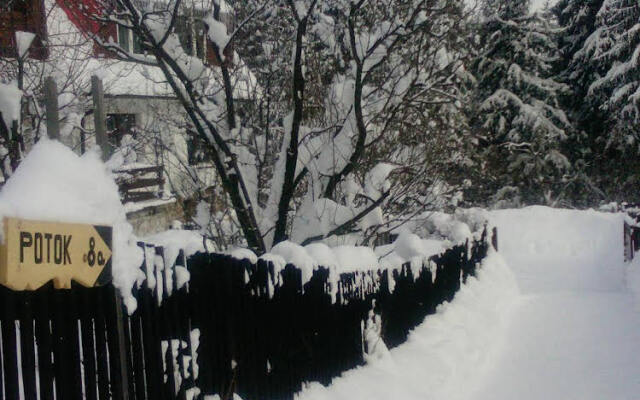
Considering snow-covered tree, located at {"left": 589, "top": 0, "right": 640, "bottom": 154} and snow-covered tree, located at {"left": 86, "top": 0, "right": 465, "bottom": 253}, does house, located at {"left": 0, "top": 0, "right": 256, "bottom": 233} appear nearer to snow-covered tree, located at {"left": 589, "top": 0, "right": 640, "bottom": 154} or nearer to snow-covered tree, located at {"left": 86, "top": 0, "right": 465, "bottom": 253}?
snow-covered tree, located at {"left": 86, "top": 0, "right": 465, "bottom": 253}

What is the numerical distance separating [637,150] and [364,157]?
27134mm

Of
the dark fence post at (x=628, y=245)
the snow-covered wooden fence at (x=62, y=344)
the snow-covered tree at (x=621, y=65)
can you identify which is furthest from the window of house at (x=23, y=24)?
the snow-covered tree at (x=621, y=65)

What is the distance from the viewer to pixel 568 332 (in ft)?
32.8

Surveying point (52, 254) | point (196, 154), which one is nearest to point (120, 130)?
point (196, 154)

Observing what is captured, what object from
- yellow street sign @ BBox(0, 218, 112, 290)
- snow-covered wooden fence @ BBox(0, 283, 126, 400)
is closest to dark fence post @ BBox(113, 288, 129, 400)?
snow-covered wooden fence @ BBox(0, 283, 126, 400)

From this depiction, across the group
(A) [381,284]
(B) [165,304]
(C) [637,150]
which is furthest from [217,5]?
(C) [637,150]

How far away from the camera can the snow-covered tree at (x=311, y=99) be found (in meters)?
7.65

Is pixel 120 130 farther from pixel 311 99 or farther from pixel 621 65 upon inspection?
pixel 621 65

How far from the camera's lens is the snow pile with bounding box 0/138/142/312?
2455 mm

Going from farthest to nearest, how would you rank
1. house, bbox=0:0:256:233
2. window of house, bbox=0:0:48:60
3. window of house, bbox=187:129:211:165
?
window of house, bbox=0:0:48:60 < window of house, bbox=187:129:211:165 < house, bbox=0:0:256:233

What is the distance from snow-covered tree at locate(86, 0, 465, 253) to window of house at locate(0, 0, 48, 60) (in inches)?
152

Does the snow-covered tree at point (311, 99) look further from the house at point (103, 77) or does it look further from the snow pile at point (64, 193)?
the snow pile at point (64, 193)

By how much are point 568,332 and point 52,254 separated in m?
9.15

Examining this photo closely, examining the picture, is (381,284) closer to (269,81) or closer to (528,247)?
(269,81)
